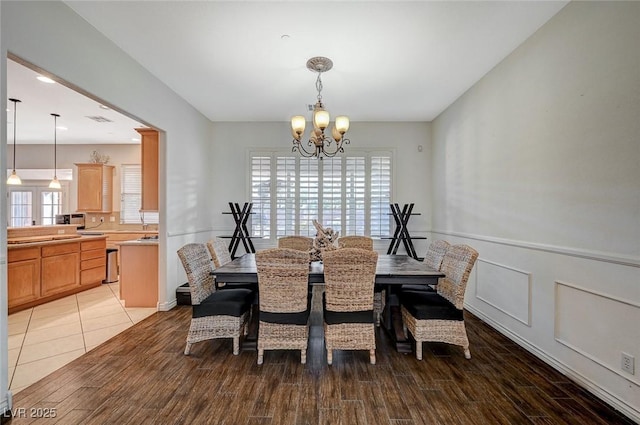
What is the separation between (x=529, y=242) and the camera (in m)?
2.92

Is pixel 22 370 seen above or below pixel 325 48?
below

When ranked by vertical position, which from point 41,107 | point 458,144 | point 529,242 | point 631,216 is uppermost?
point 41,107

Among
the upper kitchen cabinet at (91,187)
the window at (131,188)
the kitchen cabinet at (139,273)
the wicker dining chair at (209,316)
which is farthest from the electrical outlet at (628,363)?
the upper kitchen cabinet at (91,187)

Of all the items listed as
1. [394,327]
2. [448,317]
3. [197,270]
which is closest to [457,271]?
[448,317]

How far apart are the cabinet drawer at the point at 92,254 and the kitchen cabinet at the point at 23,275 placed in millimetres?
801

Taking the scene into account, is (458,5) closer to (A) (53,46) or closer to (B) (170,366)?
(A) (53,46)

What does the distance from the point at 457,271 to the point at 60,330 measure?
14.8 feet

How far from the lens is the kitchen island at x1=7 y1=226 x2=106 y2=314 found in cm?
397

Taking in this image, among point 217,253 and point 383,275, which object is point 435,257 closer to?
point 383,275

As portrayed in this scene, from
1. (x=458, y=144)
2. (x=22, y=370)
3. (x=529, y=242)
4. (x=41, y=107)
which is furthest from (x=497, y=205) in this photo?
(x=41, y=107)

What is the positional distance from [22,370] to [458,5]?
4878 millimetres

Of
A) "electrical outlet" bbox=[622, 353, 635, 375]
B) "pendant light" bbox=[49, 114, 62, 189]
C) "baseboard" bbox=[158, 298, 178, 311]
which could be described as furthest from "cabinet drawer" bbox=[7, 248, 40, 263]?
"electrical outlet" bbox=[622, 353, 635, 375]

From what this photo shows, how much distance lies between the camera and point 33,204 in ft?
24.1

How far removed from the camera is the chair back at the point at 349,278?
2514 millimetres
